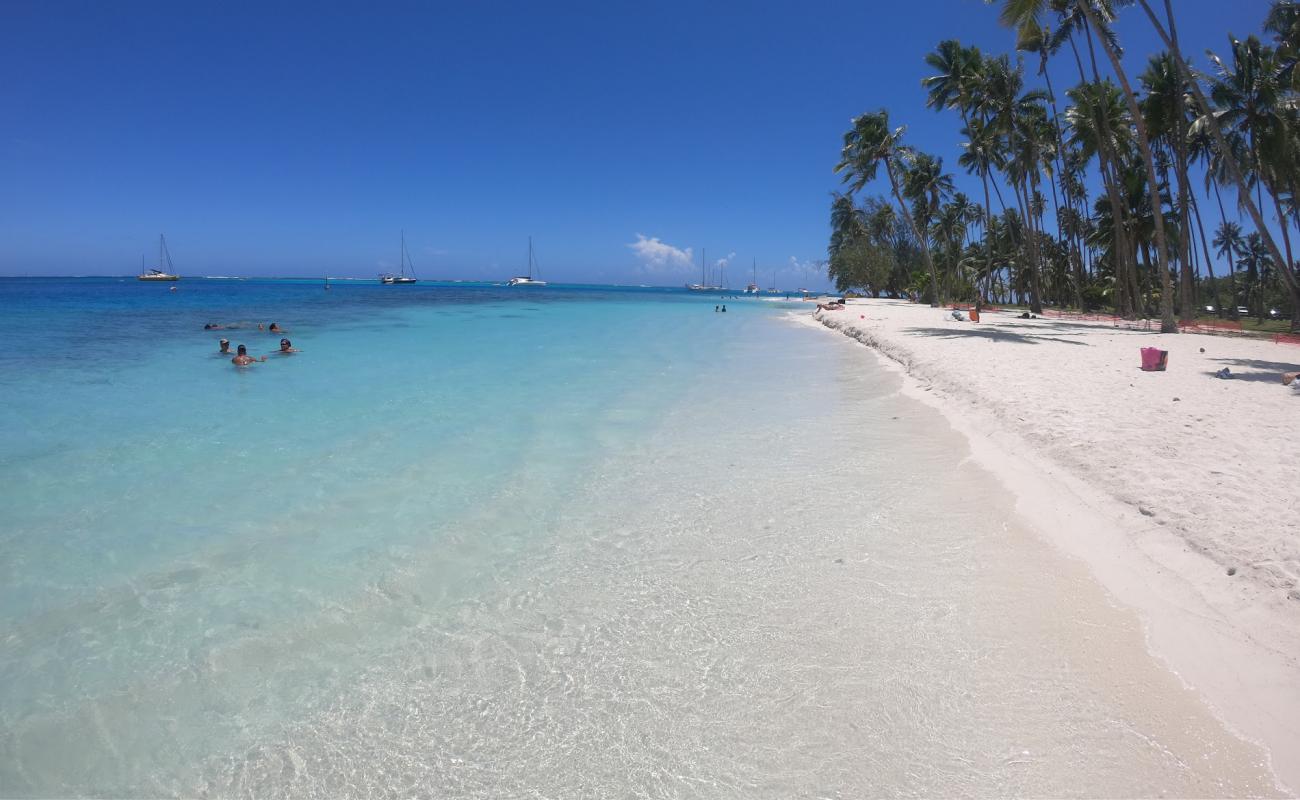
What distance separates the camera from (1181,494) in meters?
4.70

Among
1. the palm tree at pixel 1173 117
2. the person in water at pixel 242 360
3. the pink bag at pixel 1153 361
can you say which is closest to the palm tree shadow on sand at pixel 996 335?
the pink bag at pixel 1153 361

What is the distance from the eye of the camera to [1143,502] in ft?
15.5

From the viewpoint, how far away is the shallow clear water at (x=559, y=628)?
2520 mm

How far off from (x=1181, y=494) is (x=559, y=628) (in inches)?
193

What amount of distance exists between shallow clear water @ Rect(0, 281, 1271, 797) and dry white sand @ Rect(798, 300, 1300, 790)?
27 cm

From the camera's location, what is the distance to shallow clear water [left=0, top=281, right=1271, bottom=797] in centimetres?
252

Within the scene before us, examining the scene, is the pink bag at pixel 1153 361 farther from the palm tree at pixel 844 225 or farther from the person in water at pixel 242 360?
the palm tree at pixel 844 225

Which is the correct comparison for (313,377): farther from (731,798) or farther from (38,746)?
(731,798)

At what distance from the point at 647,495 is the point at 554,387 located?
6.69m

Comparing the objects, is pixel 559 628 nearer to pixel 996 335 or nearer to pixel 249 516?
pixel 249 516

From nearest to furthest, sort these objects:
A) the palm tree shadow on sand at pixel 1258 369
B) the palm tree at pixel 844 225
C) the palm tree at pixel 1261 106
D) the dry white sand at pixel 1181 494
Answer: the dry white sand at pixel 1181 494, the palm tree shadow on sand at pixel 1258 369, the palm tree at pixel 1261 106, the palm tree at pixel 844 225

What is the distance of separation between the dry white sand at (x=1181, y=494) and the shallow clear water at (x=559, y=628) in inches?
10.7

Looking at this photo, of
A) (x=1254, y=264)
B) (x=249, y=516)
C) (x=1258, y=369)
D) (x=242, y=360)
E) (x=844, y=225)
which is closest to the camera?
(x=249, y=516)

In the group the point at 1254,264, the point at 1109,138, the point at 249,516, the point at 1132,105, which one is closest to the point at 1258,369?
the point at 1132,105
